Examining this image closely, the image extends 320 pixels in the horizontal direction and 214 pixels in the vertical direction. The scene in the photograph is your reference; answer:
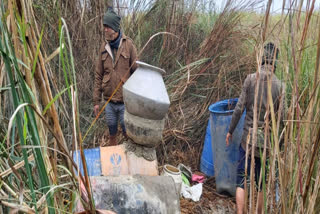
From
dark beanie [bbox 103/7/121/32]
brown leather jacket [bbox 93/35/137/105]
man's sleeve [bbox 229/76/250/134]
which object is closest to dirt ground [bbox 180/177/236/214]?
man's sleeve [bbox 229/76/250/134]

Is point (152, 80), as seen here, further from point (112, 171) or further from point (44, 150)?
point (44, 150)

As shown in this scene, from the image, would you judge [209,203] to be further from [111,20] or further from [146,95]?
[111,20]

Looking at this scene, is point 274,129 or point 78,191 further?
point 274,129

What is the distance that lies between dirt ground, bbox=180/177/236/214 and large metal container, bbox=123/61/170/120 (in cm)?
133

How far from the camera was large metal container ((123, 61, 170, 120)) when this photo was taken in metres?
3.07

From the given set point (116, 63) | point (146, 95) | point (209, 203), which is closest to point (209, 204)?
point (209, 203)

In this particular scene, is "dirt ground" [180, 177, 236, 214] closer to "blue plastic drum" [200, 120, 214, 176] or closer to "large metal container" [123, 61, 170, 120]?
"blue plastic drum" [200, 120, 214, 176]

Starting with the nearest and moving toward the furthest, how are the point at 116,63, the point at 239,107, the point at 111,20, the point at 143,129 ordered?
the point at 143,129
the point at 239,107
the point at 111,20
the point at 116,63

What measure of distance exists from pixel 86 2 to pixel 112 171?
3.02m

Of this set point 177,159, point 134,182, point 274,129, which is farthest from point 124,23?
point 274,129

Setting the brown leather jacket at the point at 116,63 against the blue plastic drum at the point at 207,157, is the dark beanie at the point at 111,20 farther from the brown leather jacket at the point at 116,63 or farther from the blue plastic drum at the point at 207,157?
the blue plastic drum at the point at 207,157

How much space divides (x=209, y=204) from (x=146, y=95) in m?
1.88

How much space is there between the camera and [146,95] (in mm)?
3047

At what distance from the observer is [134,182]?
2.44 metres
